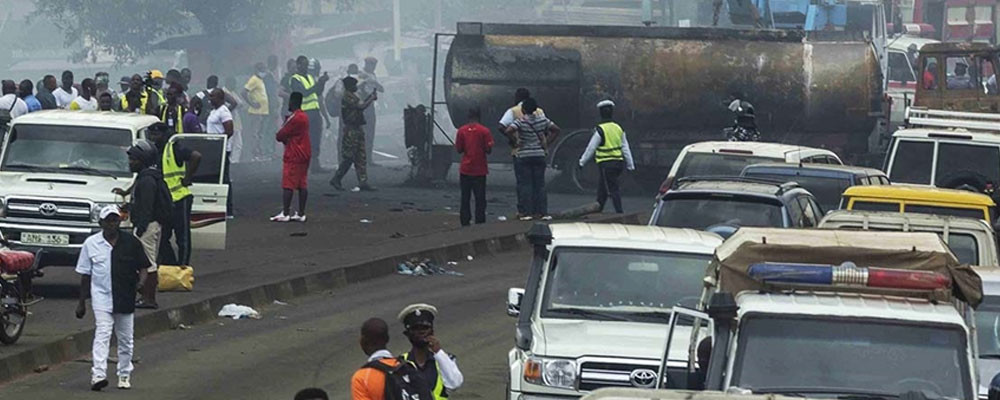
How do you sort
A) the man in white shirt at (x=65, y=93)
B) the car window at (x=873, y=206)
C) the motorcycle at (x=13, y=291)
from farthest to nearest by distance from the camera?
1. the man in white shirt at (x=65, y=93)
2. the car window at (x=873, y=206)
3. the motorcycle at (x=13, y=291)

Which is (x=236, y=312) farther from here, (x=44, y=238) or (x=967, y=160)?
(x=967, y=160)

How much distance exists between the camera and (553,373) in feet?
38.9

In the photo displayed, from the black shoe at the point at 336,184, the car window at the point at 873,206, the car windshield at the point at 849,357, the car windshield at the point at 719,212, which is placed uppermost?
the car windshield at the point at 849,357

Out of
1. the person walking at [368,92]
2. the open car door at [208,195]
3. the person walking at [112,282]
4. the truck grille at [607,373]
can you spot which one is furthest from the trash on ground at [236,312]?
the person walking at [368,92]

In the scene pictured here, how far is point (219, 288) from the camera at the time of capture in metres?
19.4

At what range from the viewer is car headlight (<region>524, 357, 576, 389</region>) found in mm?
11852

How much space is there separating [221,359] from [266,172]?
20.2 m

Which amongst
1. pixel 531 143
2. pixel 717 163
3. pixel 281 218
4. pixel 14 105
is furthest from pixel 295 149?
pixel 717 163

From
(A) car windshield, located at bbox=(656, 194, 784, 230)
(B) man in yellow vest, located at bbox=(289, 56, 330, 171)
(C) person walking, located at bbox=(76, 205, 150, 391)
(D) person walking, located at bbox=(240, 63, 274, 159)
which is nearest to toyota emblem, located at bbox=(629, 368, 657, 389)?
(C) person walking, located at bbox=(76, 205, 150, 391)

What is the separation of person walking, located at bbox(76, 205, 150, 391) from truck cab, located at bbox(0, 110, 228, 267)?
4793mm

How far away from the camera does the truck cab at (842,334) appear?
9.12 metres

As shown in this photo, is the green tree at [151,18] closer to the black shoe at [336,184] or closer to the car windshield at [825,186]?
the black shoe at [336,184]

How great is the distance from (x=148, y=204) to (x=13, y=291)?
1.81m

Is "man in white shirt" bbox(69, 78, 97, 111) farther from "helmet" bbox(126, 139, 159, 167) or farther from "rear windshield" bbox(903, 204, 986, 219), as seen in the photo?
"rear windshield" bbox(903, 204, 986, 219)
